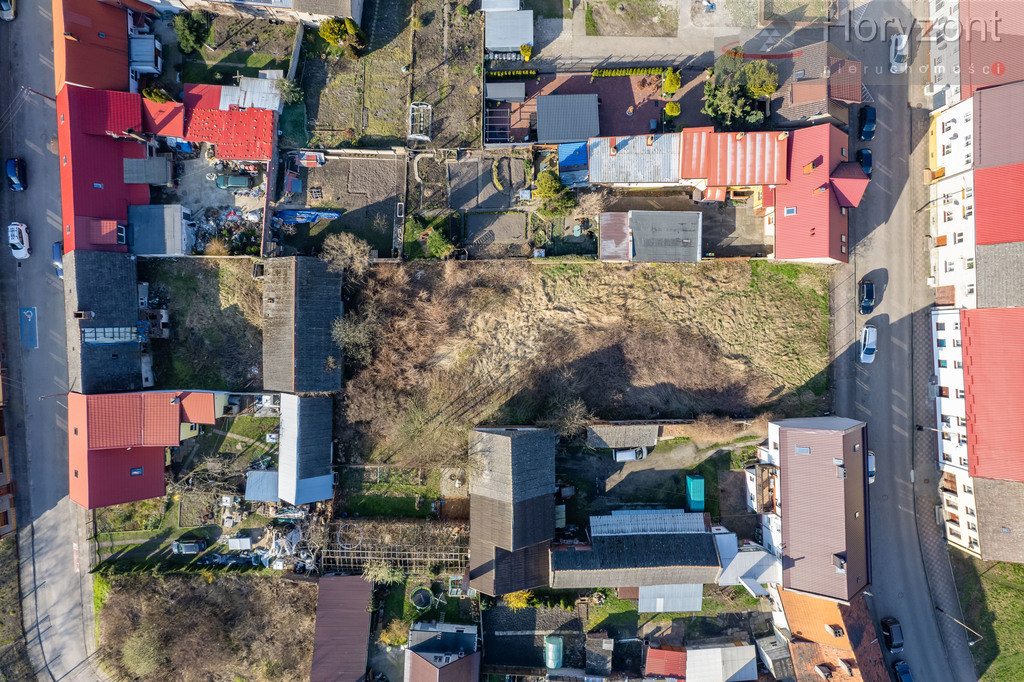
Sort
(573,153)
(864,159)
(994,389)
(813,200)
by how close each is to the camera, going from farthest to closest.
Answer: (864,159) < (573,153) < (813,200) < (994,389)


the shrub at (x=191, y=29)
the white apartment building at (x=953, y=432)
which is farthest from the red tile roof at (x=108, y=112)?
the white apartment building at (x=953, y=432)

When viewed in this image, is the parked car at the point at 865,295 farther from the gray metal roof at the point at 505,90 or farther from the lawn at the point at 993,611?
the gray metal roof at the point at 505,90

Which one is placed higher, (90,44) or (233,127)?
(90,44)

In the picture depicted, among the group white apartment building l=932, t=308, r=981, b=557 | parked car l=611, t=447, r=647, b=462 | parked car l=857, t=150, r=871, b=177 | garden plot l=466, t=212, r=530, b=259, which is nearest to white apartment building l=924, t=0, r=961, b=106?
parked car l=857, t=150, r=871, b=177

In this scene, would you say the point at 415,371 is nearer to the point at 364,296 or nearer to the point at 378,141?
the point at 364,296

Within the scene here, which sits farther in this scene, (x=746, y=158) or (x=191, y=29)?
(x=191, y=29)

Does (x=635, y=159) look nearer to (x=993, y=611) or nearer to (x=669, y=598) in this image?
(x=669, y=598)

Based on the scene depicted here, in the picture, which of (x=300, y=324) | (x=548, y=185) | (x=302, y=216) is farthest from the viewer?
(x=302, y=216)

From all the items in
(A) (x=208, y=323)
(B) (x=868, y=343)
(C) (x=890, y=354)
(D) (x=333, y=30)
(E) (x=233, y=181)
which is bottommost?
(C) (x=890, y=354)

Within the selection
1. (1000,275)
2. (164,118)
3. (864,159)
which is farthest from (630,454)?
(164,118)
